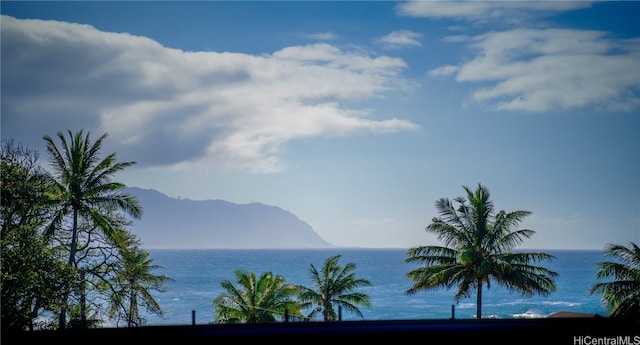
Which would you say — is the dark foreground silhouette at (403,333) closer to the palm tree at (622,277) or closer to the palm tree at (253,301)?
the palm tree at (622,277)

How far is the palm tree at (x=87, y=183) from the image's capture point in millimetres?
14523

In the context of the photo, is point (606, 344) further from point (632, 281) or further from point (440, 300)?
point (440, 300)

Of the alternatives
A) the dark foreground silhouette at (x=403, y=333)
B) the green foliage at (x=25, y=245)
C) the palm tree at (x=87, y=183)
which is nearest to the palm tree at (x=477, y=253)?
the palm tree at (x=87, y=183)

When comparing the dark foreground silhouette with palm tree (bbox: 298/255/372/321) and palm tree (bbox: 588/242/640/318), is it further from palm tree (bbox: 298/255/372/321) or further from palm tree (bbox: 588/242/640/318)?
palm tree (bbox: 298/255/372/321)

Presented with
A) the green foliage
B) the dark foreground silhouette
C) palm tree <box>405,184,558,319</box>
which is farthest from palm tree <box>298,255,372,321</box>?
the dark foreground silhouette

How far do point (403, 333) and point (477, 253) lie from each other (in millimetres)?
13465

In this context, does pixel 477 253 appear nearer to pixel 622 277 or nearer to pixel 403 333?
pixel 622 277

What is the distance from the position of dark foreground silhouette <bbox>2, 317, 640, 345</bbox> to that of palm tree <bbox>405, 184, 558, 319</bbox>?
1300 centimetres

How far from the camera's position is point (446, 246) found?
1680 centimetres

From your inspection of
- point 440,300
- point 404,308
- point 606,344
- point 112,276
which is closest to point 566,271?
point 440,300

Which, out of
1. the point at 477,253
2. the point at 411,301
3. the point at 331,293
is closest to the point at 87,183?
the point at 331,293

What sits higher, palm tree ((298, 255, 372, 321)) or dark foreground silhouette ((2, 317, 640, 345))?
dark foreground silhouette ((2, 317, 640, 345))

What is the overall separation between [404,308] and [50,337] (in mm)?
57886

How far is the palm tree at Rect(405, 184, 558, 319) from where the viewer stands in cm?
1595
